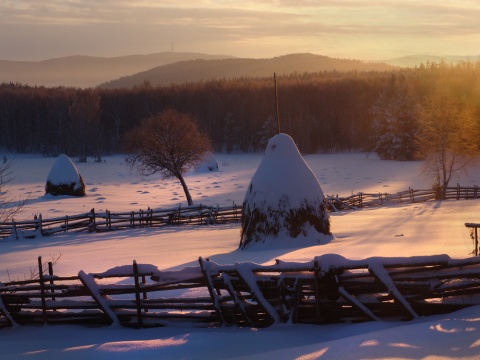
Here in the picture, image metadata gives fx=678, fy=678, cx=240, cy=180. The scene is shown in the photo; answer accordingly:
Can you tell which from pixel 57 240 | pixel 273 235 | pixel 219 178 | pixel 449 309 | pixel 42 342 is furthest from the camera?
pixel 219 178

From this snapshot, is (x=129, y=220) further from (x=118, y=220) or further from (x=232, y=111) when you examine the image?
(x=232, y=111)

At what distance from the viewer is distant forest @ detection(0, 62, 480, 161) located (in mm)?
90875

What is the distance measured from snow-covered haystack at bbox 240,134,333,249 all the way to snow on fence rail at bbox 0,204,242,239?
472 inches

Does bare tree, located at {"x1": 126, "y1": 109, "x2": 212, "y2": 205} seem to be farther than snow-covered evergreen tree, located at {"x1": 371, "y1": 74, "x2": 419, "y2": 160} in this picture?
No

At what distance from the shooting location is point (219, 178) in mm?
56281

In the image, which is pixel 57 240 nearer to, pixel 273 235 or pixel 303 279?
pixel 273 235

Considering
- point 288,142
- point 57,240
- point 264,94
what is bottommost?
point 57,240

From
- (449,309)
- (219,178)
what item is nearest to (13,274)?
(449,309)

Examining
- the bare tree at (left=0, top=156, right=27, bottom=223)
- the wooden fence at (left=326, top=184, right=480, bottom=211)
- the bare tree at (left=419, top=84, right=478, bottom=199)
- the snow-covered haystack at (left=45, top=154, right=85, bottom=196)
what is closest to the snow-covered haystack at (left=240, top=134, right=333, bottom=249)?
the bare tree at (left=0, top=156, right=27, bottom=223)

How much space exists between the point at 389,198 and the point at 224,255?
2298 centimetres

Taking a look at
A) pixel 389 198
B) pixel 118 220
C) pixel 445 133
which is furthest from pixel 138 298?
pixel 445 133

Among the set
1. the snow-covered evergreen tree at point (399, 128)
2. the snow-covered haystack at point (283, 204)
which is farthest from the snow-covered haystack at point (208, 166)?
the snow-covered haystack at point (283, 204)

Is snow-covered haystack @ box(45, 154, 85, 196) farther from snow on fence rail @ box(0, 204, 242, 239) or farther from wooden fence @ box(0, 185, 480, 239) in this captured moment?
snow on fence rail @ box(0, 204, 242, 239)

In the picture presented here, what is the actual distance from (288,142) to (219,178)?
3640 centimetres
